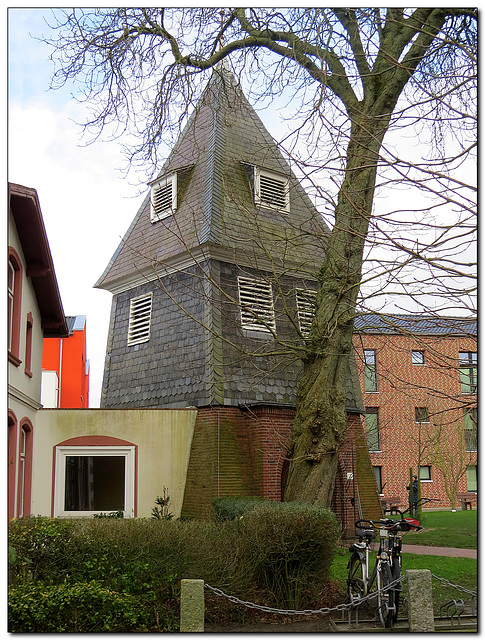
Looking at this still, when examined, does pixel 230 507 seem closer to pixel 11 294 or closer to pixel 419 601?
pixel 419 601

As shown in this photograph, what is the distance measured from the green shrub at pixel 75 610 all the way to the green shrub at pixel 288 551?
1.45 meters

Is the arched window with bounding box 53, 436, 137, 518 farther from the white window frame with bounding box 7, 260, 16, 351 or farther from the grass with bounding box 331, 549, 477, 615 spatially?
the grass with bounding box 331, 549, 477, 615

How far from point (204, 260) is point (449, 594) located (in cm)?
909

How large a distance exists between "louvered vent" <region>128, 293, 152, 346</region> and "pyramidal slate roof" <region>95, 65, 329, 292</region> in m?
0.66

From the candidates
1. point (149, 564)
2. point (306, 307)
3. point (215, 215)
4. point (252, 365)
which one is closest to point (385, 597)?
point (149, 564)

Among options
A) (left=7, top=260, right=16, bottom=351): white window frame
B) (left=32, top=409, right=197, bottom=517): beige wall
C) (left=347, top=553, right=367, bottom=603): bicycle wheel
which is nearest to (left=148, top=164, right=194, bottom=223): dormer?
(left=32, top=409, right=197, bottom=517): beige wall

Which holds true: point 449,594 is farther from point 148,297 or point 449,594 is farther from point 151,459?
point 148,297

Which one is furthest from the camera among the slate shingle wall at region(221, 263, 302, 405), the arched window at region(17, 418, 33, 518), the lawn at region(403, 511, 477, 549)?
the lawn at region(403, 511, 477, 549)

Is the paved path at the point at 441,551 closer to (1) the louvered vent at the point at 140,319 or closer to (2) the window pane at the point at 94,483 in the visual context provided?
(2) the window pane at the point at 94,483

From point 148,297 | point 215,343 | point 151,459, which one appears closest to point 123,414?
point 151,459

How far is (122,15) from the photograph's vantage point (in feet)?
40.1

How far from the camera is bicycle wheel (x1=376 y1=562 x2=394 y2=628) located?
7832mm

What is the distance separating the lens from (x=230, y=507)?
38.9ft

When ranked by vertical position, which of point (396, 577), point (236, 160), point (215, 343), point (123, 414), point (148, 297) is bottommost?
point (396, 577)
